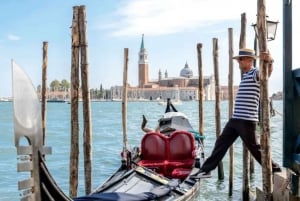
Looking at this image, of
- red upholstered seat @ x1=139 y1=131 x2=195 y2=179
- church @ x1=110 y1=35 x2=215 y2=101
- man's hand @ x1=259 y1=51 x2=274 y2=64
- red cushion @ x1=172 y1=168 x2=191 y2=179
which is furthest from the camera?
church @ x1=110 y1=35 x2=215 y2=101

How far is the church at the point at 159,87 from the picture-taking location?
64.7 meters

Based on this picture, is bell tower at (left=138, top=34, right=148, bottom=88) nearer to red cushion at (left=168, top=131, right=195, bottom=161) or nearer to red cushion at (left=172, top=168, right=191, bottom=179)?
red cushion at (left=168, top=131, right=195, bottom=161)

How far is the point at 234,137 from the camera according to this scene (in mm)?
3949

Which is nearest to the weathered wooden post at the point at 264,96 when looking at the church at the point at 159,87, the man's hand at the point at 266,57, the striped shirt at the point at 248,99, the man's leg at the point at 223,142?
the man's hand at the point at 266,57

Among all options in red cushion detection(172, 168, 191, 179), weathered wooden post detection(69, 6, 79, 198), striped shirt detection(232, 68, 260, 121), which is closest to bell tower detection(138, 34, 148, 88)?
red cushion detection(172, 168, 191, 179)

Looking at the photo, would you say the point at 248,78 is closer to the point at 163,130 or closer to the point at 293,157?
the point at 293,157

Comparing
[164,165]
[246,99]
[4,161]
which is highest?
[246,99]

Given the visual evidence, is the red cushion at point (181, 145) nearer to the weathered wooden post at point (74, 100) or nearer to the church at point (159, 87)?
the weathered wooden post at point (74, 100)

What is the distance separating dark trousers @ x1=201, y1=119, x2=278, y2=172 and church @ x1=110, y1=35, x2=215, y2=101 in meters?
57.2

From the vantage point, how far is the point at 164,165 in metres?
→ 5.23

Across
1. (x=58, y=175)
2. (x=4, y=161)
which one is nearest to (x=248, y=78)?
(x=58, y=175)

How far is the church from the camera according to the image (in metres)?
64.7

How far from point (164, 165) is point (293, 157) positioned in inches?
86.2

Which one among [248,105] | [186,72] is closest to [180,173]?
[248,105]
